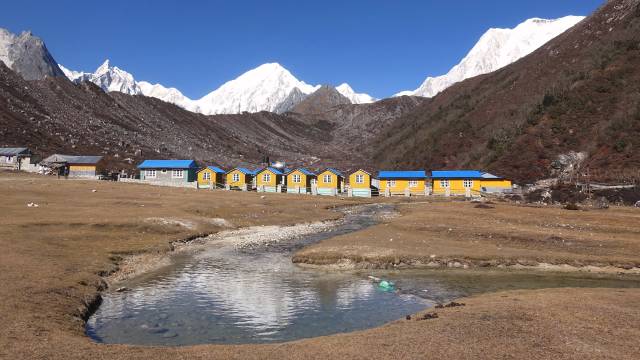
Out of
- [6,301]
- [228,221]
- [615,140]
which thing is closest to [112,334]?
[6,301]

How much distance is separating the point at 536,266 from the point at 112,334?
2981cm

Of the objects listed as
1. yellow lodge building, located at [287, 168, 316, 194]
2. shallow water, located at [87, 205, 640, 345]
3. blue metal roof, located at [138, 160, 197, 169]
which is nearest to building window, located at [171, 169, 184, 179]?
blue metal roof, located at [138, 160, 197, 169]

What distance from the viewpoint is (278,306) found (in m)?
24.9

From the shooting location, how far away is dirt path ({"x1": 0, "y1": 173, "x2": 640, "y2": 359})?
16.6m

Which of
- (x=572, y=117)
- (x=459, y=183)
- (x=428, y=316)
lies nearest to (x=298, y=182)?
(x=459, y=183)

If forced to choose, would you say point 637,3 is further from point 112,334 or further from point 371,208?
point 112,334

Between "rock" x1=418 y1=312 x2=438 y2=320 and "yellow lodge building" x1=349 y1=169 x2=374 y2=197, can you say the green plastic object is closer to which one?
"rock" x1=418 y1=312 x2=438 y2=320

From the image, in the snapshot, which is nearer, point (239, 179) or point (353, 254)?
point (353, 254)

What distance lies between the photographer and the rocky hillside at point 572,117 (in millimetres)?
121688

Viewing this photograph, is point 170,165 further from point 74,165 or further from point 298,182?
point 298,182

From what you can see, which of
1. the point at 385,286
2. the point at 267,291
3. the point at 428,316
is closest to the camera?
the point at 428,316

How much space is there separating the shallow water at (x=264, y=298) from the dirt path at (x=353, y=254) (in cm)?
214

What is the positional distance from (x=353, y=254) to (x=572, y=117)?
418 ft

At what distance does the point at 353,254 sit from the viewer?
38188 millimetres
